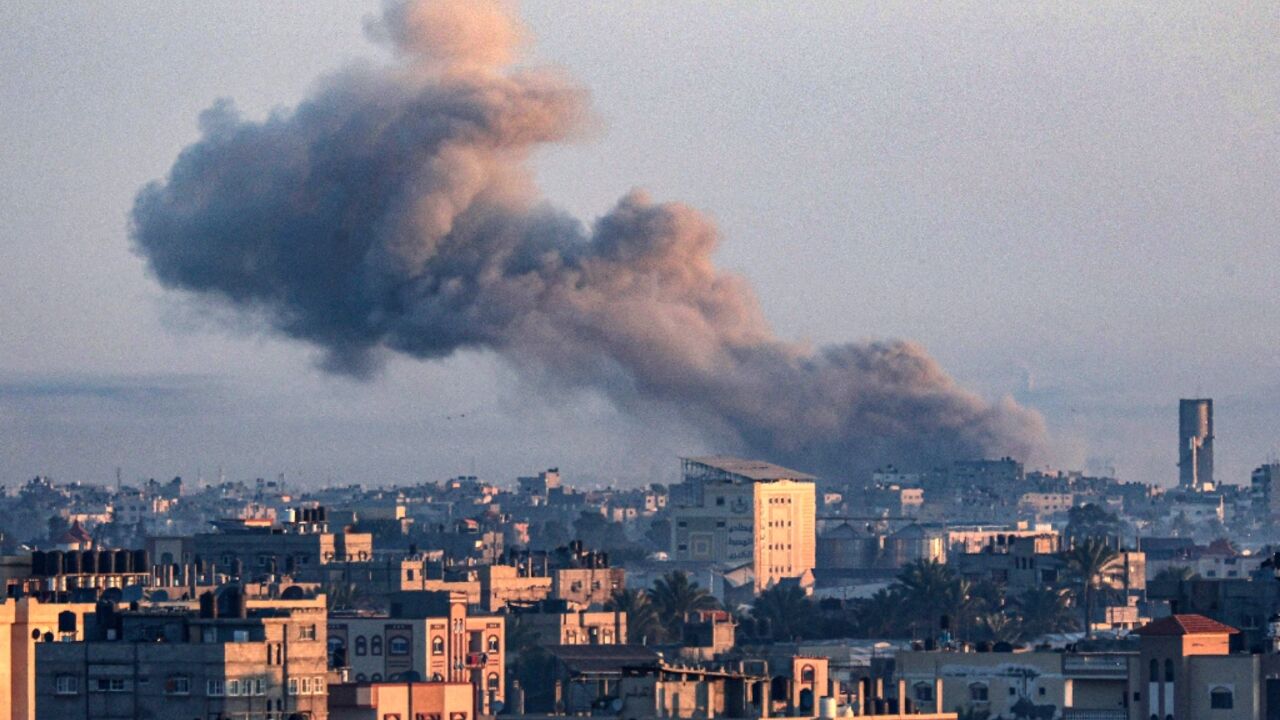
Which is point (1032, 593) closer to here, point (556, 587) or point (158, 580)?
point (556, 587)

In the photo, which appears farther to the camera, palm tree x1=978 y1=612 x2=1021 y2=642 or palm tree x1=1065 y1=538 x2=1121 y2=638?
palm tree x1=1065 y1=538 x2=1121 y2=638

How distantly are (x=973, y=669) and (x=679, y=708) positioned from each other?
29.2 meters

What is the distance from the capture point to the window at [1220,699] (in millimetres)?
65875

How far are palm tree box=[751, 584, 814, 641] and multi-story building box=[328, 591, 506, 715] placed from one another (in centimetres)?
1596

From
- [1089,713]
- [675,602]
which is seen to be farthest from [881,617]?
[1089,713]

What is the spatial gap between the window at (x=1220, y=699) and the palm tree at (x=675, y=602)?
151 ft

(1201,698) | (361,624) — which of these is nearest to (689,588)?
(361,624)

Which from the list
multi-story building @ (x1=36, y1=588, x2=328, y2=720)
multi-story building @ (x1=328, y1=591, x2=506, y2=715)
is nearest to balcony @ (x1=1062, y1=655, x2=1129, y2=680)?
multi-story building @ (x1=328, y1=591, x2=506, y2=715)

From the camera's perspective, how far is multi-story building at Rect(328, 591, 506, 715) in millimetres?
89812

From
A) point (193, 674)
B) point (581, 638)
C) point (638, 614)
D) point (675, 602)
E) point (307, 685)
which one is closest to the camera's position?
point (193, 674)

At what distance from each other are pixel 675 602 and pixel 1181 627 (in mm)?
48781

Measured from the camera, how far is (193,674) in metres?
55.2

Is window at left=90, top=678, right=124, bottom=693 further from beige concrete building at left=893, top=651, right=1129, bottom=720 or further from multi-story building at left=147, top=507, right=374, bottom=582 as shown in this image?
multi-story building at left=147, top=507, right=374, bottom=582

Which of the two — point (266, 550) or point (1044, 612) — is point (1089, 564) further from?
point (266, 550)
